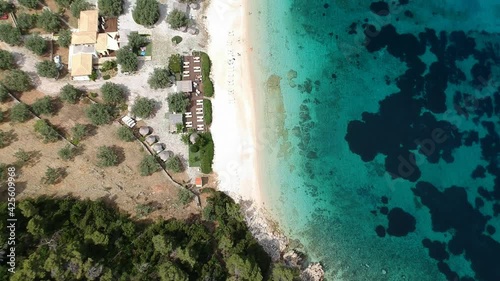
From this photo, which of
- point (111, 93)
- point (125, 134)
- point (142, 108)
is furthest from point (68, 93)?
point (142, 108)

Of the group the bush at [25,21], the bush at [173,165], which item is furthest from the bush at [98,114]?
the bush at [25,21]

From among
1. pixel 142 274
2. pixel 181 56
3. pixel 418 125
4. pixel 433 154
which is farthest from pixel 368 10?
pixel 142 274

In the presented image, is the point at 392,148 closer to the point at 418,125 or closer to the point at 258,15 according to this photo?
the point at 418,125

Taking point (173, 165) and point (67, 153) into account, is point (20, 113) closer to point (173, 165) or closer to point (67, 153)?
point (67, 153)

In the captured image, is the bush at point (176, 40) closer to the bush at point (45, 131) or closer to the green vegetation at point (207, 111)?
the green vegetation at point (207, 111)

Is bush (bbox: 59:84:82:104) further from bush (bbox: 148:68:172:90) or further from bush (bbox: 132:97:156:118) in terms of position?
bush (bbox: 148:68:172:90)
